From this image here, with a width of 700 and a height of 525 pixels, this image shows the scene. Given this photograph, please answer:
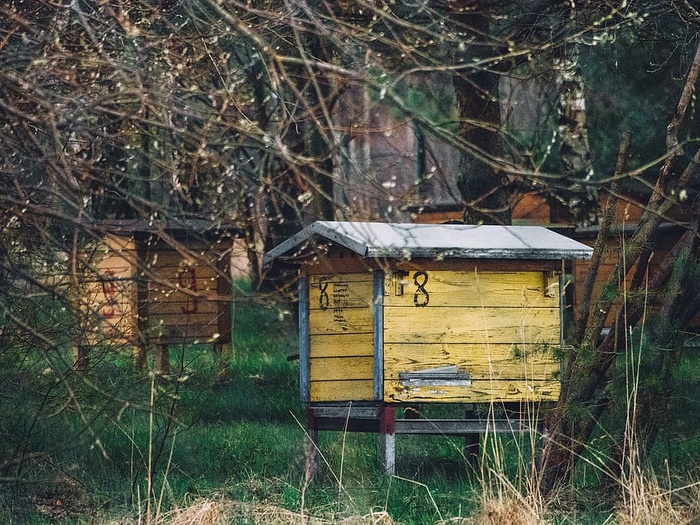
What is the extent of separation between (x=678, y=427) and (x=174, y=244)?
4012mm

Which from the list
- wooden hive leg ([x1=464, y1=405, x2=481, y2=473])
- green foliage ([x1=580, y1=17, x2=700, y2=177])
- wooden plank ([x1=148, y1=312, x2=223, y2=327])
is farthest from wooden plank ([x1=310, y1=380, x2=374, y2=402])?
wooden plank ([x1=148, y1=312, x2=223, y2=327])

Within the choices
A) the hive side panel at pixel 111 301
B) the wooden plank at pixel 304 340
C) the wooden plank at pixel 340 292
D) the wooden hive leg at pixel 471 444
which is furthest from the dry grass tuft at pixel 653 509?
the wooden plank at pixel 304 340

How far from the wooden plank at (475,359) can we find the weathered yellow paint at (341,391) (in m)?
0.38

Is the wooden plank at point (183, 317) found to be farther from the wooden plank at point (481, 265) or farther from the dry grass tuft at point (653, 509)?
the dry grass tuft at point (653, 509)

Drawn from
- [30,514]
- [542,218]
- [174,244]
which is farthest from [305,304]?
[542,218]

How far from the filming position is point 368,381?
304 inches

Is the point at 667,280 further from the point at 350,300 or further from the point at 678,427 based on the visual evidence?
the point at 350,300

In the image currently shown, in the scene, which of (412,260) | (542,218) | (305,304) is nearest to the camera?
(412,260)

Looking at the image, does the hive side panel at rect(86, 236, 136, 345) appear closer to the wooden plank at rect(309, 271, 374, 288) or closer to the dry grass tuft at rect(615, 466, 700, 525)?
the wooden plank at rect(309, 271, 374, 288)

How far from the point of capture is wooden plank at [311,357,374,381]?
7.73 m

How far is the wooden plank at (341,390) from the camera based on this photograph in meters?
7.71

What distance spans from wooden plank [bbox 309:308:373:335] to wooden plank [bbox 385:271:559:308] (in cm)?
37

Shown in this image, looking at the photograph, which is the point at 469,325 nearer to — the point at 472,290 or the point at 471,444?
the point at 472,290

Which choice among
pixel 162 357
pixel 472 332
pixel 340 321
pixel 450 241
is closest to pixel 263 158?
pixel 450 241
